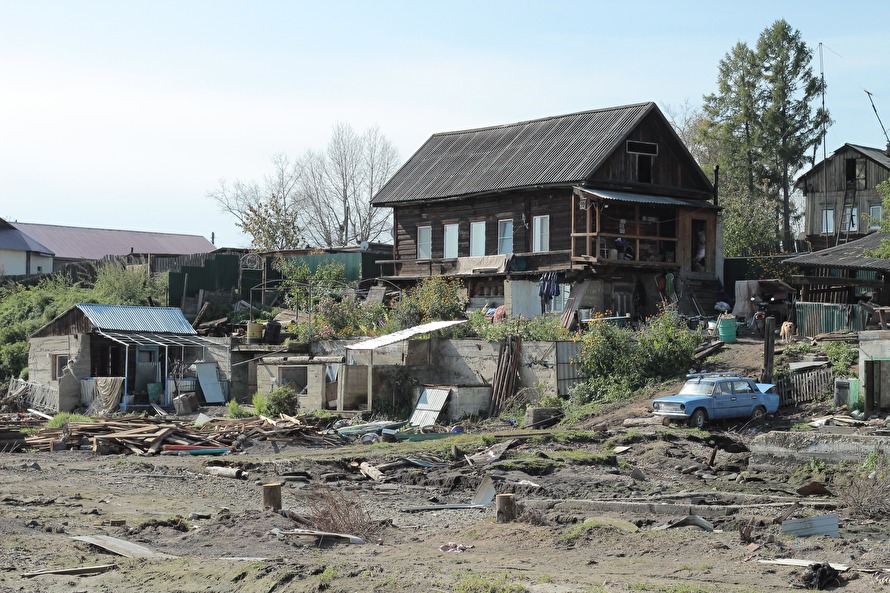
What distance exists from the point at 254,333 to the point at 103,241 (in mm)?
37468

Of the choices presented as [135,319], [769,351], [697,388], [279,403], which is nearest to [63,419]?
[279,403]

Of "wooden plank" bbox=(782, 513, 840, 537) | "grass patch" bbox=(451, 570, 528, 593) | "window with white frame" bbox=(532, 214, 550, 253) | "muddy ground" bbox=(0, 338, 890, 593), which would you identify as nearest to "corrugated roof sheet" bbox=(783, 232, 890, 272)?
"window with white frame" bbox=(532, 214, 550, 253)

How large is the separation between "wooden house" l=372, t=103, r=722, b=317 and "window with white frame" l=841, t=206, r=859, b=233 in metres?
16.9

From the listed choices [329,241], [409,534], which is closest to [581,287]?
[409,534]

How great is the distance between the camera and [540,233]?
38.6 meters

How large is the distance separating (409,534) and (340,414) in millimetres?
15729

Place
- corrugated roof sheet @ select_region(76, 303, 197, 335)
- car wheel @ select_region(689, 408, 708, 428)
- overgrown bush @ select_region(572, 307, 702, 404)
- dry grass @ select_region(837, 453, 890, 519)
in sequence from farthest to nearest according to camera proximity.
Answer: corrugated roof sheet @ select_region(76, 303, 197, 335) < overgrown bush @ select_region(572, 307, 702, 404) < car wheel @ select_region(689, 408, 708, 428) < dry grass @ select_region(837, 453, 890, 519)

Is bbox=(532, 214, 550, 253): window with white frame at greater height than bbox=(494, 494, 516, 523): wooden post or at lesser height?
greater

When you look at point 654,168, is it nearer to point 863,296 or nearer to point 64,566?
point 863,296

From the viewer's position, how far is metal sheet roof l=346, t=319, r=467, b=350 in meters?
31.4

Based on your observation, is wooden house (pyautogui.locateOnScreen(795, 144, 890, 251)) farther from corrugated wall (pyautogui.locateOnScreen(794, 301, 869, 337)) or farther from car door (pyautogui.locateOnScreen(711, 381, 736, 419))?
car door (pyautogui.locateOnScreen(711, 381, 736, 419))

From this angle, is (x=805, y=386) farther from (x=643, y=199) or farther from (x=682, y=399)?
(x=643, y=199)

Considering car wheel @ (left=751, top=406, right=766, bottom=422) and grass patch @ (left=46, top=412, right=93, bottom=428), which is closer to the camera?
car wheel @ (left=751, top=406, right=766, bottom=422)

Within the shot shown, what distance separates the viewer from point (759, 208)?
51469 mm
